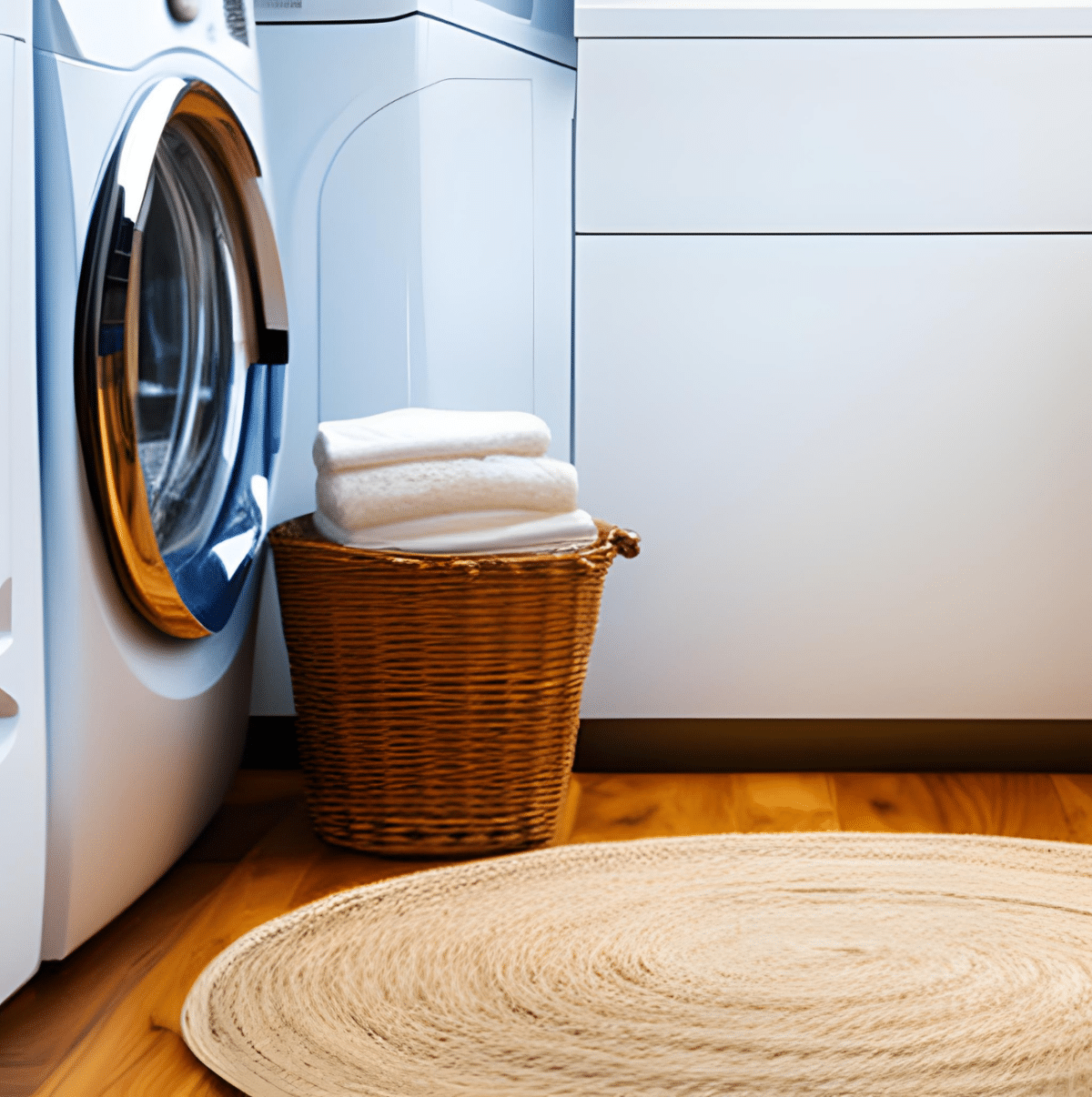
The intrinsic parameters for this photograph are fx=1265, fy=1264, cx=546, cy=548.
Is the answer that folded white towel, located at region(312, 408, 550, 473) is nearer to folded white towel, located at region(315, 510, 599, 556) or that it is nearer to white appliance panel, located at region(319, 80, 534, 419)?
folded white towel, located at region(315, 510, 599, 556)

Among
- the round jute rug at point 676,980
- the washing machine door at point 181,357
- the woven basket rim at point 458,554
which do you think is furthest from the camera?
the woven basket rim at point 458,554

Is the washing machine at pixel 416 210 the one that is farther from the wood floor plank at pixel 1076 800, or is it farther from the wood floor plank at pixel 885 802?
the wood floor plank at pixel 1076 800

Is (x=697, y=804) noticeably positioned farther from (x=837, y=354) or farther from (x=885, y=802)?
(x=837, y=354)

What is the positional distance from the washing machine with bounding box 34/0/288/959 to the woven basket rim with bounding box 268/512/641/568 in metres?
0.04

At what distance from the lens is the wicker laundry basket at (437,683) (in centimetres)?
118

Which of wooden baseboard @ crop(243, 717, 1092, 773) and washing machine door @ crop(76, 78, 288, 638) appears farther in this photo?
wooden baseboard @ crop(243, 717, 1092, 773)

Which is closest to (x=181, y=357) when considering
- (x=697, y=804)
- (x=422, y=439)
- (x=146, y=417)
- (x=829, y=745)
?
(x=146, y=417)

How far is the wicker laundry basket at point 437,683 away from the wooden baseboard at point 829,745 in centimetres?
31

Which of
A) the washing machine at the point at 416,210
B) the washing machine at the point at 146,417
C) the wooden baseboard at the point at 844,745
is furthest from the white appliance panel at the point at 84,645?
the wooden baseboard at the point at 844,745

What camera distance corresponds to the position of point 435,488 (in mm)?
1193

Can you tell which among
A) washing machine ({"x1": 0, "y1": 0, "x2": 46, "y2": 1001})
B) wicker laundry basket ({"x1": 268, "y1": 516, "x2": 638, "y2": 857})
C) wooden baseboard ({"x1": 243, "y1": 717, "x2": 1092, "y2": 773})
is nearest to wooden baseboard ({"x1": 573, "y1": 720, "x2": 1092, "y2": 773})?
wooden baseboard ({"x1": 243, "y1": 717, "x2": 1092, "y2": 773})

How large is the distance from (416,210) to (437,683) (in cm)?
61

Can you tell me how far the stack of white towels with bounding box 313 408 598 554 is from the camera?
1.19 metres

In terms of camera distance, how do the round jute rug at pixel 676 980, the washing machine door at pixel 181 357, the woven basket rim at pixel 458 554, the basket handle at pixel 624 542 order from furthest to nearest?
the basket handle at pixel 624 542 < the woven basket rim at pixel 458 554 < the washing machine door at pixel 181 357 < the round jute rug at pixel 676 980
